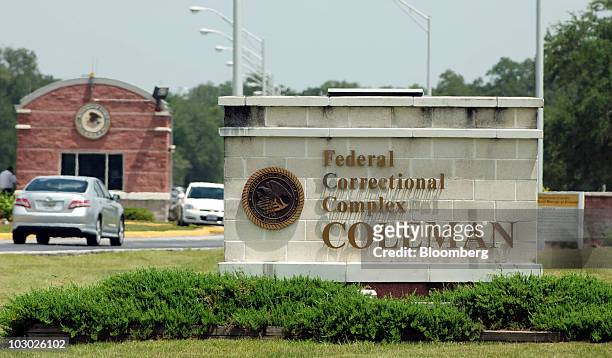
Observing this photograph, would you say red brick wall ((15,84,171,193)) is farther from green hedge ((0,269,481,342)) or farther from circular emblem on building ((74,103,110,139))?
green hedge ((0,269,481,342))

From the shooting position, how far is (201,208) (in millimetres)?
47906

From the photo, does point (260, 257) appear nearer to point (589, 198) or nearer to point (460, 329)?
A: point (460, 329)

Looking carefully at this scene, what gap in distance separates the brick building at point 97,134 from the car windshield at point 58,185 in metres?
24.3

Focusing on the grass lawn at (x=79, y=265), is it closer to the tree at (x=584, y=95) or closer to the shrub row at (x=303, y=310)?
the shrub row at (x=303, y=310)

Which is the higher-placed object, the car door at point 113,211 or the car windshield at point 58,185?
the car windshield at point 58,185

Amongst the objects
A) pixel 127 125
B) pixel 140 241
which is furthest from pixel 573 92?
pixel 140 241

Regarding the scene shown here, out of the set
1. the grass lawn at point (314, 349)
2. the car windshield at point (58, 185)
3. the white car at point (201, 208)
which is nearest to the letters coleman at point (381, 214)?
the grass lawn at point (314, 349)

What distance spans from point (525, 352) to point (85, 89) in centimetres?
4487

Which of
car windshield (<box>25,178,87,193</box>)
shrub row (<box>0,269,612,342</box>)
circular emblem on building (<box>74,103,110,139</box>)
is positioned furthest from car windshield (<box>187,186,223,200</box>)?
shrub row (<box>0,269,612,342</box>)

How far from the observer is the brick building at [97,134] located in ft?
184

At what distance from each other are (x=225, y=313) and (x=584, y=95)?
51948 mm

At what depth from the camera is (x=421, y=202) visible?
1633cm

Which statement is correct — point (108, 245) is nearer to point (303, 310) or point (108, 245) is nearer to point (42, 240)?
point (42, 240)

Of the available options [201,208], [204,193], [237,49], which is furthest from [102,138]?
[237,49]
